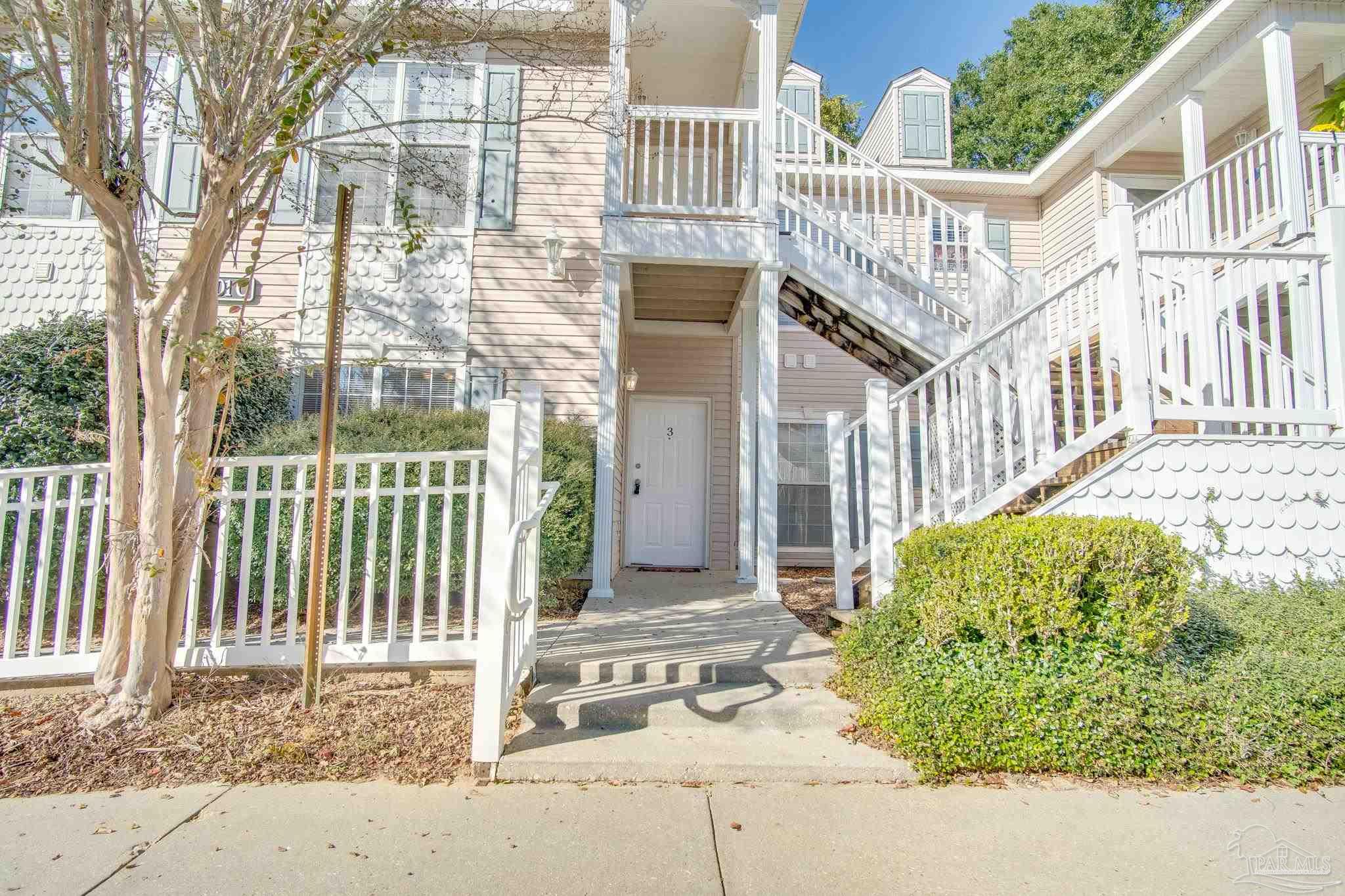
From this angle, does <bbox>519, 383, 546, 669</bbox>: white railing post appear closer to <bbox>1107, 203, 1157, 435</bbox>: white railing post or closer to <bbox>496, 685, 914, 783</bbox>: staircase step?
<bbox>496, 685, 914, 783</bbox>: staircase step

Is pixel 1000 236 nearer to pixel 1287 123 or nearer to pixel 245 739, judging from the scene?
pixel 1287 123

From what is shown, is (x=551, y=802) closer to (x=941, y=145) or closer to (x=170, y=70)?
(x=170, y=70)

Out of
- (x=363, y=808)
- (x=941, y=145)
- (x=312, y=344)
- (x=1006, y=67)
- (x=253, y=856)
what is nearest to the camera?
(x=253, y=856)

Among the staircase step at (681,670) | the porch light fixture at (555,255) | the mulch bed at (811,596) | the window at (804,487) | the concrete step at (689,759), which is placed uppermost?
the porch light fixture at (555,255)

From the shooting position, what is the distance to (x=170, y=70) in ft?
23.4

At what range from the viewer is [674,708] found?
3201mm

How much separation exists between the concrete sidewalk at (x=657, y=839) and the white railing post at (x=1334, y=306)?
2.62m

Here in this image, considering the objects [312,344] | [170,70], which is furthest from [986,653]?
[170,70]

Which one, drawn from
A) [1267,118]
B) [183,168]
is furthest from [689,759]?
[1267,118]

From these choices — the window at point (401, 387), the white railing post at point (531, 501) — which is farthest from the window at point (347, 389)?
the white railing post at point (531, 501)

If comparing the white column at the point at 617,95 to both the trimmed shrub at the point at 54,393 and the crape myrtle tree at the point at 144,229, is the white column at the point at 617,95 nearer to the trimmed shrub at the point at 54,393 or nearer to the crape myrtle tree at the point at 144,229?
the crape myrtle tree at the point at 144,229

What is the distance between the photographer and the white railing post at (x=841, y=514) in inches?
181

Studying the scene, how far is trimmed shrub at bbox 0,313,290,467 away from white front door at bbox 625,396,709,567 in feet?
13.6

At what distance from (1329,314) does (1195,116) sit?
15.6ft
